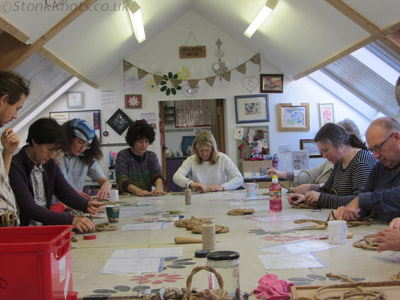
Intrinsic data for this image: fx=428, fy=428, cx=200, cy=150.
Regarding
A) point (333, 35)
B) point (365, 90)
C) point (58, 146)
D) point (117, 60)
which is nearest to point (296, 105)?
point (365, 90)

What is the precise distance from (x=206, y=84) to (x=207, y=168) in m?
2.46

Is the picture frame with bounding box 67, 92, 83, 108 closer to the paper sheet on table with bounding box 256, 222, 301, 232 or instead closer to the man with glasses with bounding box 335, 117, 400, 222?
the paper sheet on table with bounding box 256, 222, 301, 232

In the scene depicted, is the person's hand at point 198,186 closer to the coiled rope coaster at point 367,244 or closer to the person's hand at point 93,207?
the person's hand at point 93,207

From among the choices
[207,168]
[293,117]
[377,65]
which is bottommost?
[207,168]

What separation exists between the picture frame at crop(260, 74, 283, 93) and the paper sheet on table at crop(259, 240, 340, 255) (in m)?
4.90

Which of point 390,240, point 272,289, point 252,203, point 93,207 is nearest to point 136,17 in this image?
point 252,203

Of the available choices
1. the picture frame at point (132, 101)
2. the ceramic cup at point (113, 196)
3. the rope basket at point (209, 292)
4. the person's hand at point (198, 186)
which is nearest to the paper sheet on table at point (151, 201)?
the ceramic cup at point (113, 196)

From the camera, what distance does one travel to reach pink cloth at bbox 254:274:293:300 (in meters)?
1.14

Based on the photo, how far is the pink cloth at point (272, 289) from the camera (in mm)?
1144

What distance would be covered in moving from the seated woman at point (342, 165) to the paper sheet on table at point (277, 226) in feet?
1.71

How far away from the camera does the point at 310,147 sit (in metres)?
6.45

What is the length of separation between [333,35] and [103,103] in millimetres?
3463

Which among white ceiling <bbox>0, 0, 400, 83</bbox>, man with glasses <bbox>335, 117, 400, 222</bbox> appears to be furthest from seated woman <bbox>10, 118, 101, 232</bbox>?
man with glasses <bbox>335, 117, 400, 222</bbox>

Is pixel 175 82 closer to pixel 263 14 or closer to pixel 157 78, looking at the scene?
pixel 157 78
